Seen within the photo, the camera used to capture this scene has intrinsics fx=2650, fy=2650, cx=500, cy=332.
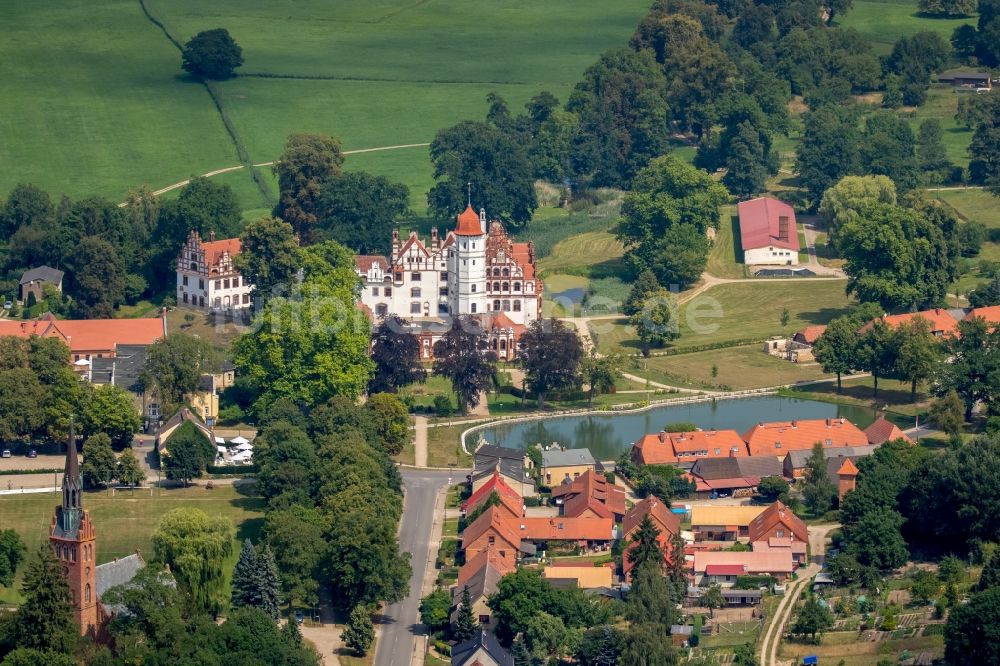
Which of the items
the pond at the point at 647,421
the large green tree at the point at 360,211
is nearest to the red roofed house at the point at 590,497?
the pond at the point at 647,421

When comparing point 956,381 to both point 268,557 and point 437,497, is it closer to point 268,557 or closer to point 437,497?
point 437,497

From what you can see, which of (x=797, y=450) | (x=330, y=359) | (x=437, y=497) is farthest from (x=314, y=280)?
(x=797, y=450)

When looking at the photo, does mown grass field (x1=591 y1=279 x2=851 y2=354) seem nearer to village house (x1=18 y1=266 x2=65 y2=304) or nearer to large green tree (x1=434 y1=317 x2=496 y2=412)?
large green tree (x1=434 y1=317 x2=496 y2=412)

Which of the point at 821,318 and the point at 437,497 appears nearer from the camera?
the point at 437,497

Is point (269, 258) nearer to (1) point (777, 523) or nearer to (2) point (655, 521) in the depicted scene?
(2) point (655, 521)

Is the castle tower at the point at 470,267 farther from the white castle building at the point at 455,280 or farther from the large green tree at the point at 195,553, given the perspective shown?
the large green tree at the point at 195,553
